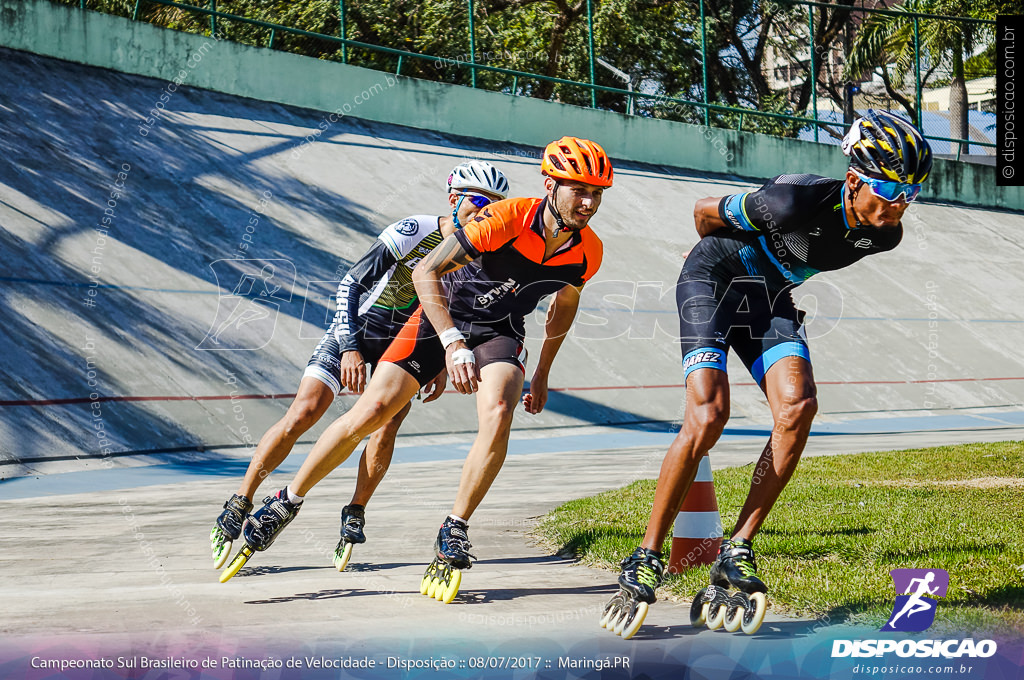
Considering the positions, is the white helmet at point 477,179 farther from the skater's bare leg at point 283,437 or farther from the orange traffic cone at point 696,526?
the orange traffic cone at point 696,526

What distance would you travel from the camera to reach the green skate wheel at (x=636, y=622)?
3.34 m

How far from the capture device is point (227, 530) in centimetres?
455

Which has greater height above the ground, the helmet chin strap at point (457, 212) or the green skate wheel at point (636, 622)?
the helmet chin strap at point (457, 212)

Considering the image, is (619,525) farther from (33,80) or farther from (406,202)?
(33,80)

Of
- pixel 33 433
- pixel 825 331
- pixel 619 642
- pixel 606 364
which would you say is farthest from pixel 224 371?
pixel 825 331

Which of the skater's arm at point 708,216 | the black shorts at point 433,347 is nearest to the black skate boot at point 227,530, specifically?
the black shorts at point 433,347

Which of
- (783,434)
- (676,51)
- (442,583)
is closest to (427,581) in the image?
(442,583)

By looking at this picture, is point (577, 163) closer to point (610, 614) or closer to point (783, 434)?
point (783, 434)

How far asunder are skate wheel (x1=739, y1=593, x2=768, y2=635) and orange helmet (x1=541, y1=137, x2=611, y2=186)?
176 cm

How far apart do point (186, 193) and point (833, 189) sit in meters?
10.9

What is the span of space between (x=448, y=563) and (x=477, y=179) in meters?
1.96

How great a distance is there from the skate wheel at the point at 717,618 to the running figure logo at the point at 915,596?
53 cm
